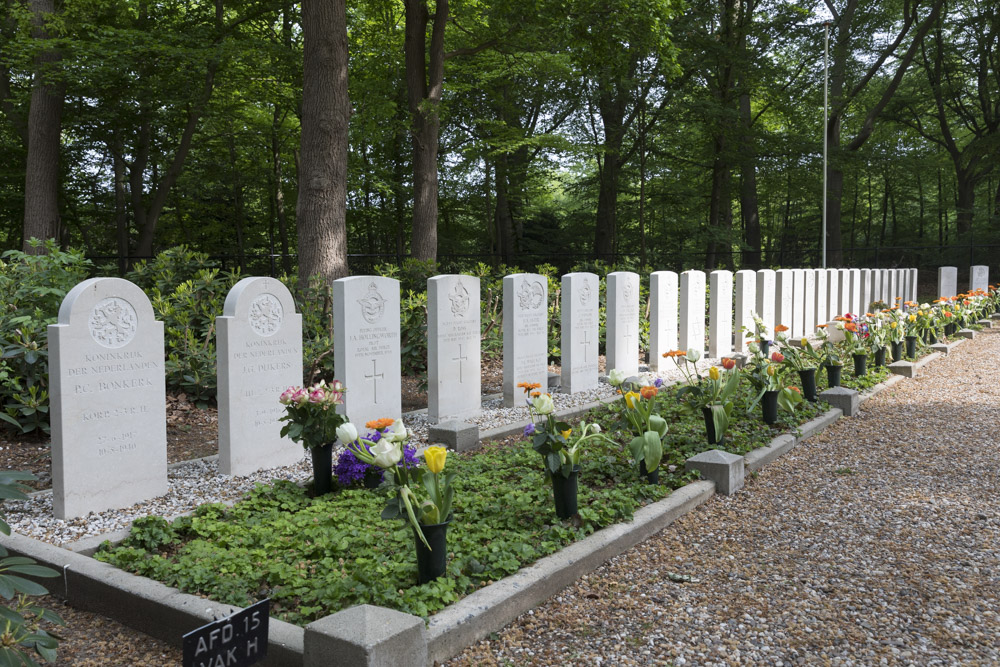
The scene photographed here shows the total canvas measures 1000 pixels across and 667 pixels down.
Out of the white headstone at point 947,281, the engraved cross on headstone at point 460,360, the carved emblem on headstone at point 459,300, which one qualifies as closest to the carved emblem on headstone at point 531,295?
the carved emblem on headstone at point 459,300

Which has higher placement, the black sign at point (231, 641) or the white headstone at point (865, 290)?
the white headstone at point (865, 290)

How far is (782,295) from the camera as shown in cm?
1171

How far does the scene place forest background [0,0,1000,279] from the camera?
11227 mm

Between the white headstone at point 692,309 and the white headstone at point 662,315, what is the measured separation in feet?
0.87

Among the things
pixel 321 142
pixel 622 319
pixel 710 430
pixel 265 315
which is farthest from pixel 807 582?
pixel 321 142

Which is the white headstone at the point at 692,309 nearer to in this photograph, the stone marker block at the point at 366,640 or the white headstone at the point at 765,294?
the white headstone at the point at 765,294

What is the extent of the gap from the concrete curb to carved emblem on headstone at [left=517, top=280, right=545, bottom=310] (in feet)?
10.7

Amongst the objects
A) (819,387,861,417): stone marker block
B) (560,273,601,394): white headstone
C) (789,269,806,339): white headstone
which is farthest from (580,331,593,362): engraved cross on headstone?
(789,269,806,339): white headstone

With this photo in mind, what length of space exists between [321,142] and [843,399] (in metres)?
6.32

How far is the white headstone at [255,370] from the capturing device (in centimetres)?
472

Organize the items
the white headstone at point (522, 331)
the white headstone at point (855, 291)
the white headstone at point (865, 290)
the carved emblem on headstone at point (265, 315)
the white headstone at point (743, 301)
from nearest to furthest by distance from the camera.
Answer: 1. the carved emblem on headstone at point (265, 315)
2. the white headstone at point (522, 331)
3. the white headstone at point (743, 301)
4. the white headstone at point (855, 291)
5. the white headstone at point (865, 290)

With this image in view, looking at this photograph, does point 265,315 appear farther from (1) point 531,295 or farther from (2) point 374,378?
(1) point 531,295

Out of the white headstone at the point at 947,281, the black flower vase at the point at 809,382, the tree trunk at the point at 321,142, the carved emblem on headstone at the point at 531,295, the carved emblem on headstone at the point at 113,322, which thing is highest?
the tree trunk at the point at 321,142

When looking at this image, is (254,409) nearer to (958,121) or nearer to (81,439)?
(81,439)
